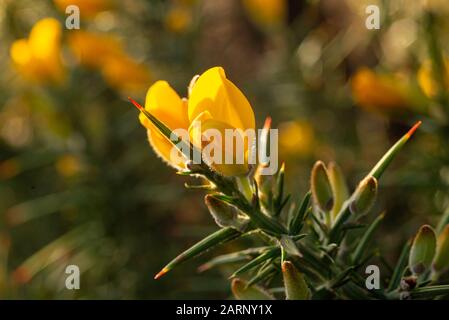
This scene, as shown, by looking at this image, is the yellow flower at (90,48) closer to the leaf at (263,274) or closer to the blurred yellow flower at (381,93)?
the blurred yellow flower at (381,93)

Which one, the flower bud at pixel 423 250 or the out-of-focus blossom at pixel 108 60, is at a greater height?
the out-of-focus blossom at pixel 108 60

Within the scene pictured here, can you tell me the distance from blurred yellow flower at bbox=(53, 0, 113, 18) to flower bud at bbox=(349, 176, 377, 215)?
3.29ft

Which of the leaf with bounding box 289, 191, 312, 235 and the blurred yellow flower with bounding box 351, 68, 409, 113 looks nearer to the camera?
the leaf with bounding box 289, 191, 312, 235

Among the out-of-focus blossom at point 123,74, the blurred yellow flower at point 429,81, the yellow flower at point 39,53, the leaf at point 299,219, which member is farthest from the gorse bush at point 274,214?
the out-of-focus blossom at point 123,74

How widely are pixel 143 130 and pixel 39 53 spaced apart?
18.1 inches

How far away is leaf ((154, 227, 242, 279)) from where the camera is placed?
0.62m

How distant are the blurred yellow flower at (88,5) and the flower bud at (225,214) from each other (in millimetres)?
973

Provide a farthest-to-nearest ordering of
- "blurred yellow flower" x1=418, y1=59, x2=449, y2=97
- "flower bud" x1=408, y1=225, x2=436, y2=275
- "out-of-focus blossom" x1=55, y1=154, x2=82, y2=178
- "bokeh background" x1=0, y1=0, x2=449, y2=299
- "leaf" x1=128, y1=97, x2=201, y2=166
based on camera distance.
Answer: "out-of-focus blossom" x1=55, y1=154, x2=82, y2=178 < "bokeh background" x1=0, y1=0, x2=449, y2=299 < "blurred yellow flower" x1=418, y1=59, x2=449, y2=97 < "flower bud" x1=408, y1=225, x2=436, y2=275 < "leaf" x1=128, y1=97, x2=201, y2=166

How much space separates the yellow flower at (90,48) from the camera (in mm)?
1478

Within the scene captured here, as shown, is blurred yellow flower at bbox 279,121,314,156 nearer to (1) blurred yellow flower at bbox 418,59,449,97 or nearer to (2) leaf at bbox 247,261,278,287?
(1) blurred yellow flower at bbox 418,59,449,97

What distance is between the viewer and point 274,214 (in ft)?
2.20

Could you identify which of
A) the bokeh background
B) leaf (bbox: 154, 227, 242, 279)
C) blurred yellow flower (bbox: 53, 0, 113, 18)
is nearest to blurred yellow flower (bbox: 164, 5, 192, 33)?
the bokeh background
